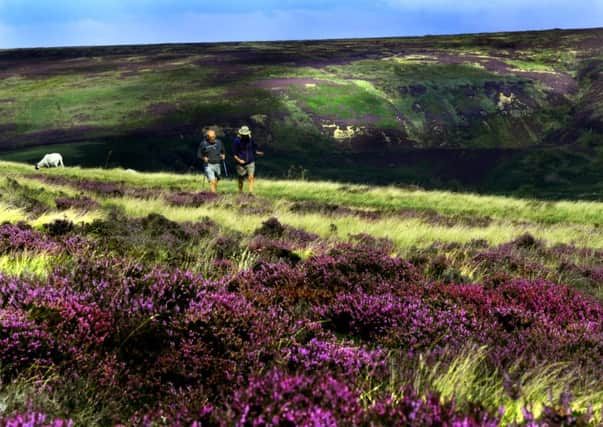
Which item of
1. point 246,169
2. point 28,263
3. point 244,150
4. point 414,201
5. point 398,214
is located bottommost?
point 414,201

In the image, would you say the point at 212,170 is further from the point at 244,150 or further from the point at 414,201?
the point at 414,201

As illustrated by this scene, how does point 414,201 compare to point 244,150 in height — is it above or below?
below

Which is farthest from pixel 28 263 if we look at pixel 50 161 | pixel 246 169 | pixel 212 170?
pixel 50 161

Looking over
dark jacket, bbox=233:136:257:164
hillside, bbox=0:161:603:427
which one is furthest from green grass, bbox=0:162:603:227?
hillside, bbox=0:161:603:427

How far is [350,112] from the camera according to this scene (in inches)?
3260

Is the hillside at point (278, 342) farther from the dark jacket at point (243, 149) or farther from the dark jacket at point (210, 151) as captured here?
the dark jacket at point (243, 149)

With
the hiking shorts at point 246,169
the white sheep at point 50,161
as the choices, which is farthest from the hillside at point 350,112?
the hiking shorts at point 246,169

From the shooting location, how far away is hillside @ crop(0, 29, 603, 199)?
6247 cm

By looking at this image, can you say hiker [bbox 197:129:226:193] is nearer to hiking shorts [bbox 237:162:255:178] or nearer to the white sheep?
hiking shorts [bbox 237:162:255:178]

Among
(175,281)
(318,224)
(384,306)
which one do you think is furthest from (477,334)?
(318,224)

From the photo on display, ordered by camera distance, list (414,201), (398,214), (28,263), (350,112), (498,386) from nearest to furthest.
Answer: (498,386), (28,263), (398,214), (414,201), (350,112)

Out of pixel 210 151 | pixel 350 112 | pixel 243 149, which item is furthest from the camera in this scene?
pixel 350 112

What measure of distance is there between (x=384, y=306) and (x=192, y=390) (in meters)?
2.12

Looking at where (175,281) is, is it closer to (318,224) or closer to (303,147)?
(318,224)
